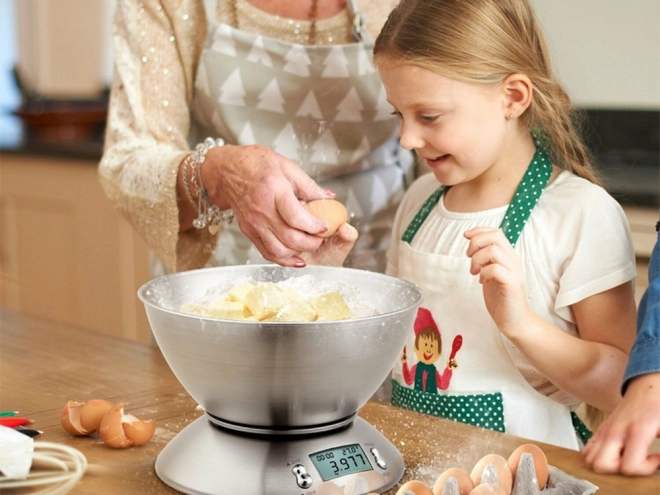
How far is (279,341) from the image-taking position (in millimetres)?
795

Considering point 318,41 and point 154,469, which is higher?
point 318,41

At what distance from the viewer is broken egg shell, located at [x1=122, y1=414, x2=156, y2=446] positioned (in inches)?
37.1

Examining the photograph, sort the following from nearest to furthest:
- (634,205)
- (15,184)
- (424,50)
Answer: (424,50) → (634,205) → (15,184)

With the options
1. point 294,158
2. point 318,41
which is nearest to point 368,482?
point 294,158

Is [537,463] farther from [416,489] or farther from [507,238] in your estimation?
[507,238]

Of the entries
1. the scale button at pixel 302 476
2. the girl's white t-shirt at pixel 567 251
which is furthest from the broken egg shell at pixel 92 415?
the girl's white t-shirt at pixel 567 251

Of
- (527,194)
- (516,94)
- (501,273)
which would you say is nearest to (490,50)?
(516,94)

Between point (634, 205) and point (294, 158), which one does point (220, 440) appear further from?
point (634, 205)

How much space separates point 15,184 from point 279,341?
274 cm

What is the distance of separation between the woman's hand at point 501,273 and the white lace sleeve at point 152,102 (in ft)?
1.80

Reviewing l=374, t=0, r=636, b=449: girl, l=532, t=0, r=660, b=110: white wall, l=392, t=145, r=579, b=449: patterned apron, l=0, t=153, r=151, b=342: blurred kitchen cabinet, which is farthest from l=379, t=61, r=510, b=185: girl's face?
l=0, t=153, r=151, b=342: blurred kitchen cabinet

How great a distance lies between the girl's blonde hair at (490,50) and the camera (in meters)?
1.22

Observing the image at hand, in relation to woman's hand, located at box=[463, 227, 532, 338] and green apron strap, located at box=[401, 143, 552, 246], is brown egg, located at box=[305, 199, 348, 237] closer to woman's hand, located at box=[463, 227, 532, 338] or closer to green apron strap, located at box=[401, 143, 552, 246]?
woman's hand, located at box=[463, 227, 532, 338]

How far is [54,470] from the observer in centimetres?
87
